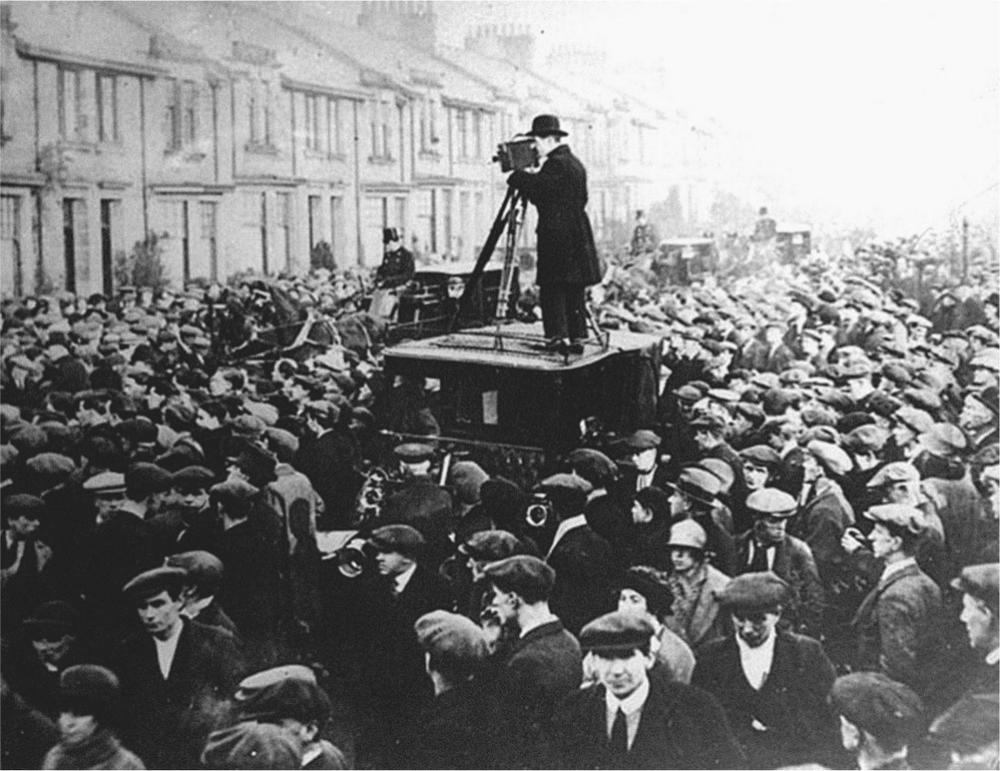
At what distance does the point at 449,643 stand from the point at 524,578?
12.4 inches

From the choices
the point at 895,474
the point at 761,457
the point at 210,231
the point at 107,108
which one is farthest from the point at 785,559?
the point at 107,108

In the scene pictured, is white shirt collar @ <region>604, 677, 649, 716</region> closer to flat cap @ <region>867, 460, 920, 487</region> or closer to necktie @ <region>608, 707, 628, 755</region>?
necktie @ <region>608, 707, 628, 755</region>

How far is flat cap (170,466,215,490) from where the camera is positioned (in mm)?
3562

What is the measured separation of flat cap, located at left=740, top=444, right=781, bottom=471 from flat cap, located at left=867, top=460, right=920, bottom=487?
32cm

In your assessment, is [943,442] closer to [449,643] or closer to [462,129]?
[449,643]

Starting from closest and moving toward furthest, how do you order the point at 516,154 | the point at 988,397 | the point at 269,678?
the point at 269,678 < the point at 516,154 < the point at 988,397

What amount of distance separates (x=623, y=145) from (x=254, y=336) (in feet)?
4.51

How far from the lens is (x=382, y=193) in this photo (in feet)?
12.1

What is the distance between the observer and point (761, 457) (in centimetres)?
363

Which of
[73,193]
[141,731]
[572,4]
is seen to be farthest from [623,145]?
[141,731]

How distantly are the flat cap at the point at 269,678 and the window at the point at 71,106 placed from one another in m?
1.79

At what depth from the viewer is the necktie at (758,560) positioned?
358 cm

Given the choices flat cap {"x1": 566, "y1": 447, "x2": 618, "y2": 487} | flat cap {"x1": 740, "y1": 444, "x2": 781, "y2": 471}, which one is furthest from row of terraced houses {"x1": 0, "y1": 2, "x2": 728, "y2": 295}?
flat cap {"x1": 740, "y1": 444, "x2": 781, "y2": 471}

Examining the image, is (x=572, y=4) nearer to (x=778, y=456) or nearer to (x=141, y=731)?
(x=778, y=456)
